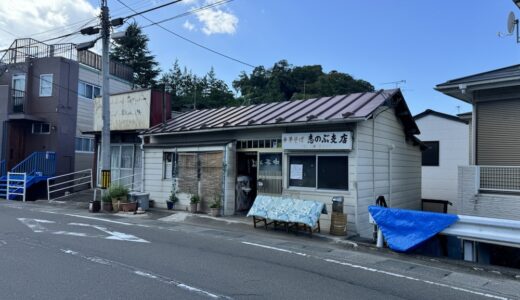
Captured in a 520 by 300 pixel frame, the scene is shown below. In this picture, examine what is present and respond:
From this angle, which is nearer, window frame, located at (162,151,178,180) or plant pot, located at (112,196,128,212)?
plant pot, located at (112,196,128,212)

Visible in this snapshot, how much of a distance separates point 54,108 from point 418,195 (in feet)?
68.6

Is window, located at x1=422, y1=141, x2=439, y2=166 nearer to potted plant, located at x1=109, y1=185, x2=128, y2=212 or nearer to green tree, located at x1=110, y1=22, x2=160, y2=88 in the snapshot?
potted plant, located at x1=109, y1=185, x2=128, y2=212

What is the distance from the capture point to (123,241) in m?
8.80

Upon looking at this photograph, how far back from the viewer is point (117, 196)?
14.7 meters

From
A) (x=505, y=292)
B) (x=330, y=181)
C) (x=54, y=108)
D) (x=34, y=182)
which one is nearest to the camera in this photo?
(x=505, y=292)

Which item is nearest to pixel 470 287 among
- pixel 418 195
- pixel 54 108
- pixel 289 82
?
pixel 418 195

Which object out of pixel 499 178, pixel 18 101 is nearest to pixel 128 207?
pixel 499 178

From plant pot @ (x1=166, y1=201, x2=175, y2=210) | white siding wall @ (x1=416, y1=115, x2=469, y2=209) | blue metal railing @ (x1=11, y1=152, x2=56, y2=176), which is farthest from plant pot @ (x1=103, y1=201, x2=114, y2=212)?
white siding wall @ (x1=416, y1=115, x2=469, y2=209)

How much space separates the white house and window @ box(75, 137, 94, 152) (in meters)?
20.9

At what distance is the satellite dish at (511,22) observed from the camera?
11727mm

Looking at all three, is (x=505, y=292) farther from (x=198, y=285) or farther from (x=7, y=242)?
(x=7, y=242)

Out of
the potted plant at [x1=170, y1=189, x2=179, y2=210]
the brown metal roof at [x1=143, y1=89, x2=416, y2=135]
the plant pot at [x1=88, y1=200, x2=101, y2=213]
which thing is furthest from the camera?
the potted plant at [x1=170, y1=189, x2=179, y2=210]

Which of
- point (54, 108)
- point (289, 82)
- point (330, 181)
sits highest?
point (289, 82)

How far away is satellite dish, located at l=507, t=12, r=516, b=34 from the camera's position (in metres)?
11.7
